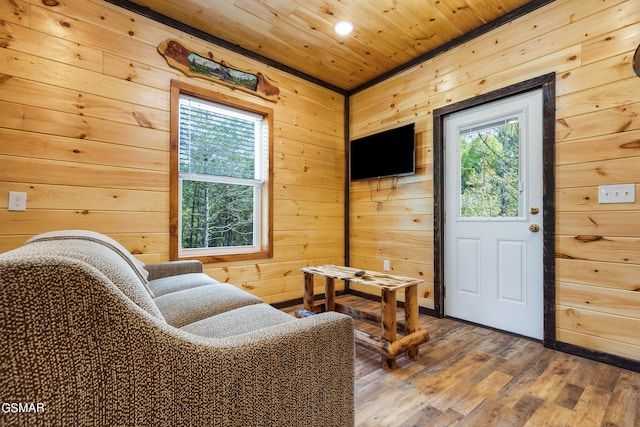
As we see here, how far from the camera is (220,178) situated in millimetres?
2932

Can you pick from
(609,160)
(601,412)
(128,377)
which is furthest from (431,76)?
(128,377)

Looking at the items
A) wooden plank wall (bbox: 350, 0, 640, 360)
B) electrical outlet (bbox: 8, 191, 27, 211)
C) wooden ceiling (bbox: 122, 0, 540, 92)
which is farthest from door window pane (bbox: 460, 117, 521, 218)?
electrical outlet (bbox: 8, 191, 27, 211)

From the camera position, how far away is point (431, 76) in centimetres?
304

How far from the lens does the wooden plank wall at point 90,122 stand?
6.49 feet

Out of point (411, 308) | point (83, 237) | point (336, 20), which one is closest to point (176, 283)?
point (83, 237)

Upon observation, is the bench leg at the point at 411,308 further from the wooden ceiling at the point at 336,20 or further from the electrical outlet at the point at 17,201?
the electrical outlet at the point at 17,201

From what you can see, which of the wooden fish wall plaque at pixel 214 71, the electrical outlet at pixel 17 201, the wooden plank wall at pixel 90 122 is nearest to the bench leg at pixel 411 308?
the wooden plank wall at pixel 90 122

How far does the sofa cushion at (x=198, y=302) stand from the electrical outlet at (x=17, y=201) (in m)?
1.25

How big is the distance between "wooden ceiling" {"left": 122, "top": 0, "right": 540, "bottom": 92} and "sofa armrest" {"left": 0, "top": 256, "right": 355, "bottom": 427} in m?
2.57

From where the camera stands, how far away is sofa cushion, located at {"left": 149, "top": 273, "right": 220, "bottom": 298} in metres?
1.80

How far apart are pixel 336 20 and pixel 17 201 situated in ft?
9.02

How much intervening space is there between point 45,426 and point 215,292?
1.16 meters

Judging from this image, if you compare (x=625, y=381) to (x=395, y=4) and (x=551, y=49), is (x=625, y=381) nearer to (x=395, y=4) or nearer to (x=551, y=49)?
(x=551, y=49)

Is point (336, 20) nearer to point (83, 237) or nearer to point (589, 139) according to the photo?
point (589, 139)
